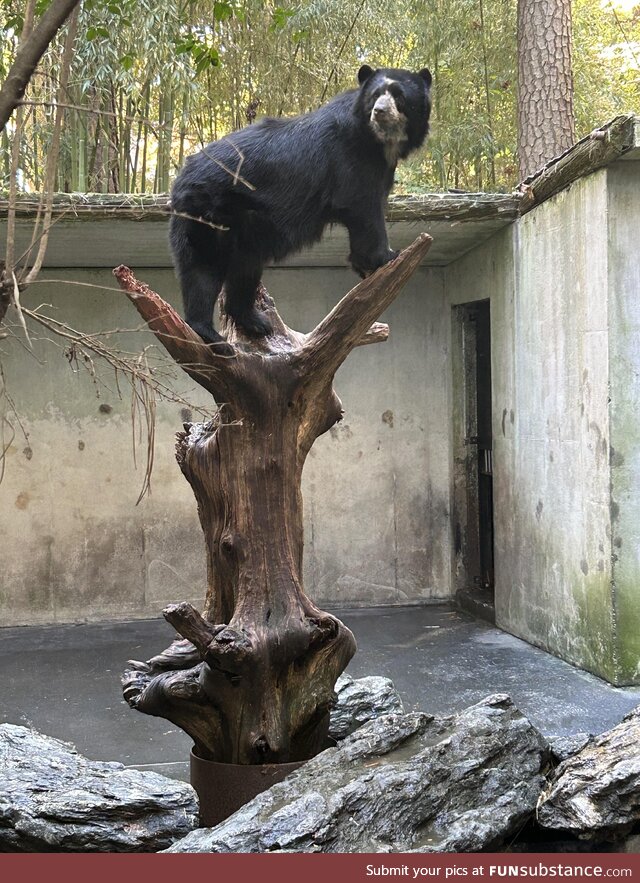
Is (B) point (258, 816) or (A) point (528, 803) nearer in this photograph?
(B) point (258, 816)

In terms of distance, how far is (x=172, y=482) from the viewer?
7.10 m

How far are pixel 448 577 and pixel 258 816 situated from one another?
15.9 feet

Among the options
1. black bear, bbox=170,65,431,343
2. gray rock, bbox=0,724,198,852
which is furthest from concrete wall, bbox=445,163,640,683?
gray rock, bbox=0,724,198,852

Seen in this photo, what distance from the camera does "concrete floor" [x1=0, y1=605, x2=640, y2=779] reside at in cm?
450

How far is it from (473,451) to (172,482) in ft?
7.10

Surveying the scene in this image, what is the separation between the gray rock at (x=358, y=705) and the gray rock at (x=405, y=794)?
0.62 metres

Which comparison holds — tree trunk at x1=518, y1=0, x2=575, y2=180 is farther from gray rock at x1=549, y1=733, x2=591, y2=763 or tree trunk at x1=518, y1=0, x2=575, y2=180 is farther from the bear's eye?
gray rock at x1=549, y1=733, x2=591, y2=763

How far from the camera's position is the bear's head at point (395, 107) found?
10.6ft

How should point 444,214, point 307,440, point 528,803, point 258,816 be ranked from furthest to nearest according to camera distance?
point 444,214 < point 307,440 < point 528,803 < point 258,816

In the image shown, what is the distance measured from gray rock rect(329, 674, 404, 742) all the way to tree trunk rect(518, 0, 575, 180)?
164 inches

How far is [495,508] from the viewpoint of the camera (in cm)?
657

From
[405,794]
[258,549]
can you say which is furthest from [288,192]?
[405,794]

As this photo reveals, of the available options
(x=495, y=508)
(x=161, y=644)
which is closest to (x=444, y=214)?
(x=495, y=508)

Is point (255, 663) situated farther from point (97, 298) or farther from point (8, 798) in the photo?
point (97, 298)
